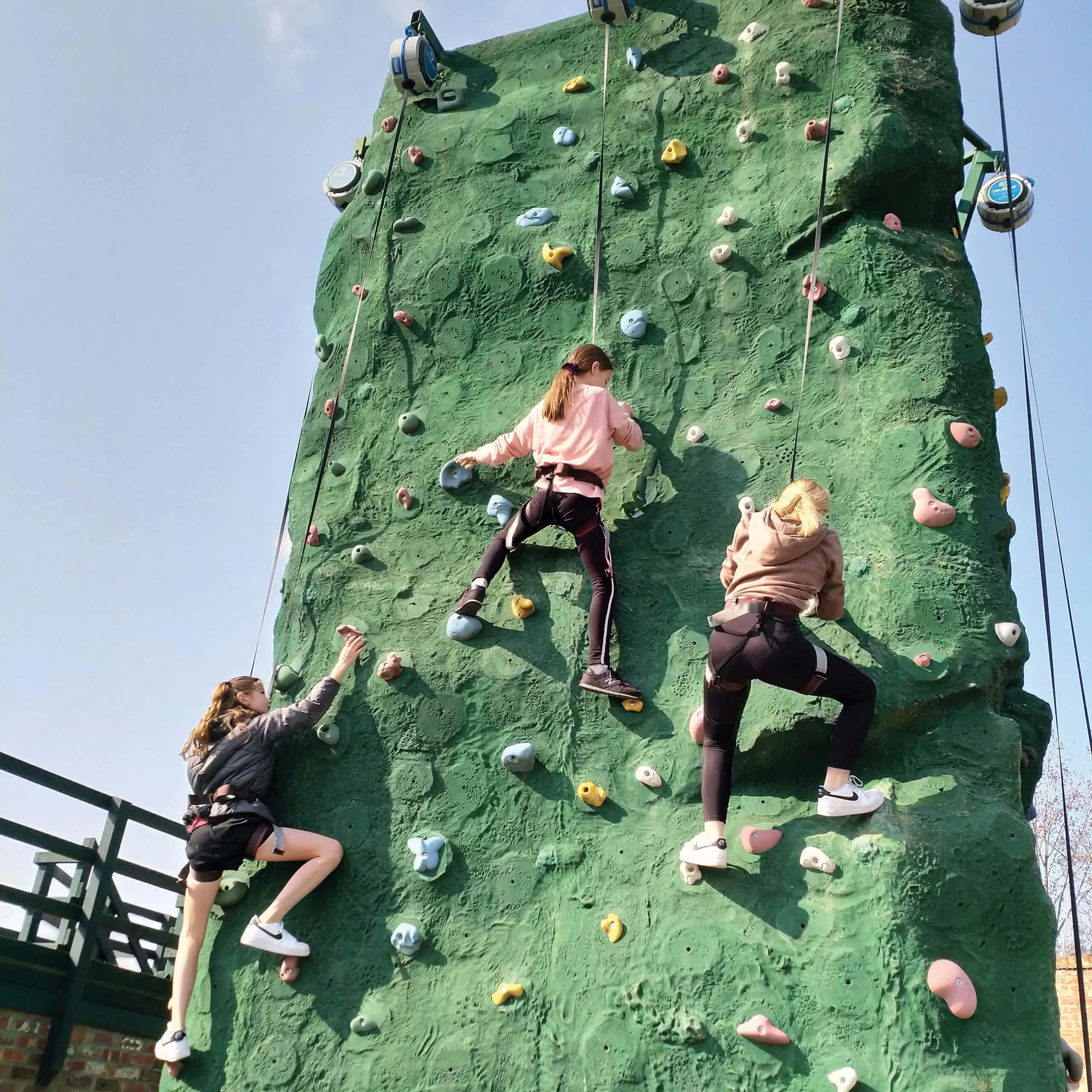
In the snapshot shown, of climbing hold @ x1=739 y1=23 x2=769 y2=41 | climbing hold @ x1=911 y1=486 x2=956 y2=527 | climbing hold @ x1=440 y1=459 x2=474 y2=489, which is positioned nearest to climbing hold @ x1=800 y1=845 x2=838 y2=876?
climbing hold @ x1=911 y1=486 x2=956 y2=527

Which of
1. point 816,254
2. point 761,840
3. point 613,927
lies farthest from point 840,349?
point 613,927

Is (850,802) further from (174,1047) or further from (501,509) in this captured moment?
(174,1047)

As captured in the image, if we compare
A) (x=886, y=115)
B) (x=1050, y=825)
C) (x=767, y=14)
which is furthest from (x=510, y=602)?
(x=1050, y=825)

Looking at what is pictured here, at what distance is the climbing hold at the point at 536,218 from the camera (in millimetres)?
5445

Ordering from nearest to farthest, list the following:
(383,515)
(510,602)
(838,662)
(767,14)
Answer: (838,662) → (510,602) → (383,515) → (767,14)

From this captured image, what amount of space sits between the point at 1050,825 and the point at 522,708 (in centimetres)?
1392

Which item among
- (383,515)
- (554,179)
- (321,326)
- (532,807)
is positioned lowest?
(532,807)

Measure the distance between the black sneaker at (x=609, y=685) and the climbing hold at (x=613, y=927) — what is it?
0.78m

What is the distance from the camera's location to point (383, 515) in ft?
16.7

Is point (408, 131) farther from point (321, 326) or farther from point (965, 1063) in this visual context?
point (965, 1063)

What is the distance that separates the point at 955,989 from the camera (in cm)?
336

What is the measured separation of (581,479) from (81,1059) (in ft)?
11.7

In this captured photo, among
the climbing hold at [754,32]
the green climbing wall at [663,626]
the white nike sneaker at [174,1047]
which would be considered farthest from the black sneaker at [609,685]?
the climbing hold at [754,32]

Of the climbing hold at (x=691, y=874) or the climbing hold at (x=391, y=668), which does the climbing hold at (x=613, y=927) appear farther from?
the climbing hold at (x=391, y=668)
